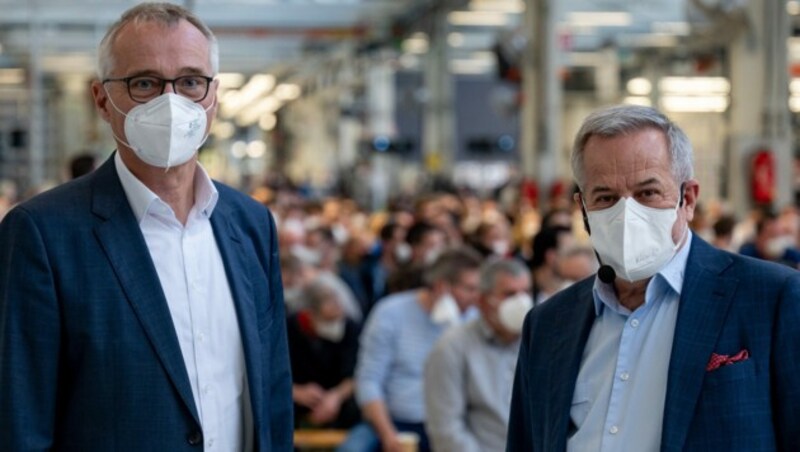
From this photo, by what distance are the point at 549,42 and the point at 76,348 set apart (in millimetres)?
21743

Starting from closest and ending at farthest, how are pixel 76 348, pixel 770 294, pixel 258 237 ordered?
pixel 770 294, pixel 76 348, pixel 258 237

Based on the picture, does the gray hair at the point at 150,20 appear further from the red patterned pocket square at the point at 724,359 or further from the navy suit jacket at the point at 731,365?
the red patterned pocket square at the point at 724,359

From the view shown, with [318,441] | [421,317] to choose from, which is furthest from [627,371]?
[318,441]

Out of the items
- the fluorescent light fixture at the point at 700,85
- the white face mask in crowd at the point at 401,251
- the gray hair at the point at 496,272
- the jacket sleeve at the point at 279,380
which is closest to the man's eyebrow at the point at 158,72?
the jacket sleeve at the point at 279,380

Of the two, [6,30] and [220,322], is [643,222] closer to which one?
[220,322]

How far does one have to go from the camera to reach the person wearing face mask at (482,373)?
26.0 feet

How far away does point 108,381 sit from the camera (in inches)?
149

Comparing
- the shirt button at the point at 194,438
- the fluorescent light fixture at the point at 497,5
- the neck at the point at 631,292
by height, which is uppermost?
the fluorescent light fixture at the point at 497,5

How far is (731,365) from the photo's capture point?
11.1 ft

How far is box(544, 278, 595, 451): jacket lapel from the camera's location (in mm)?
3629

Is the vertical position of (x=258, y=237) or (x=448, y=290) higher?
(x=258, y=237)

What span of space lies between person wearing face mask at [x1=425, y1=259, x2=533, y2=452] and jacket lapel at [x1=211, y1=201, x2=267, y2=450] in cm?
392

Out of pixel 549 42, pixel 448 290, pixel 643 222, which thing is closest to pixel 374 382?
pixel 448 290

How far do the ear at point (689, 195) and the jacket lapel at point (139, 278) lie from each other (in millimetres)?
1148
